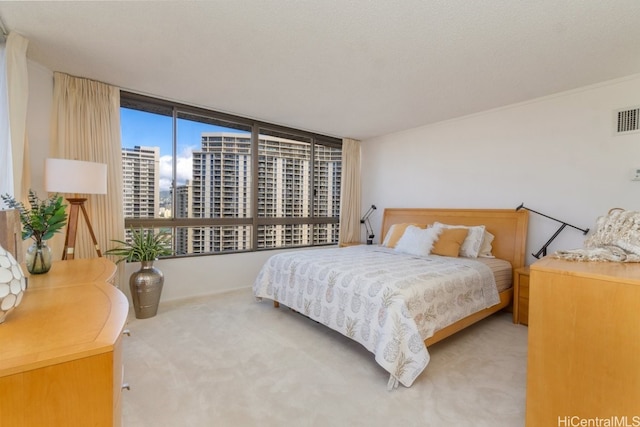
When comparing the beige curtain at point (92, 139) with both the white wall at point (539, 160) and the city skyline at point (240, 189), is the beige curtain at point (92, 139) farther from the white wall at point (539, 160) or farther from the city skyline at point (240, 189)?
the white wall at point (539, 160)

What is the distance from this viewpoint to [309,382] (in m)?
1.88

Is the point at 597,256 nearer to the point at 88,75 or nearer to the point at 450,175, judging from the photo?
the point at 450,175

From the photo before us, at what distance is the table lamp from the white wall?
395 cm

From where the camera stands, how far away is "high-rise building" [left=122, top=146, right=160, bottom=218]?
3.28m

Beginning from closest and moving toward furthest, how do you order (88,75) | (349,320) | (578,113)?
1. (349,320)
2. (88,75)
3. (578,113)

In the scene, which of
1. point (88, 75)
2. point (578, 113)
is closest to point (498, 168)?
point (578, 113)

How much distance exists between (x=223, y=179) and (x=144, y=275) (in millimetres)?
1591

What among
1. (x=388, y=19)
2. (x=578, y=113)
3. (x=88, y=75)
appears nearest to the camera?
(x=388, y=19)

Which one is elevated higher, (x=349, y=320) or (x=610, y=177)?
(x=610, y=177)

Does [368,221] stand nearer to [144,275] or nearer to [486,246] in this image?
[486,246]

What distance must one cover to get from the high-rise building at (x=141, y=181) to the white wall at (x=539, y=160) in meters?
3.57

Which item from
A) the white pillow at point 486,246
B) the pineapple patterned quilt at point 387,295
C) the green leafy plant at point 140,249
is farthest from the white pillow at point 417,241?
the green leafy plant at point 140,249

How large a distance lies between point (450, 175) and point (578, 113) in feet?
4.78

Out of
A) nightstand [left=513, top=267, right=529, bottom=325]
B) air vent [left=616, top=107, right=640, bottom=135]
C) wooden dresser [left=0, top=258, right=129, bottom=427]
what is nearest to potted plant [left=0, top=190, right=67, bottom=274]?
wooden dresser [left=0, top=258, right=129, bottom=427]
